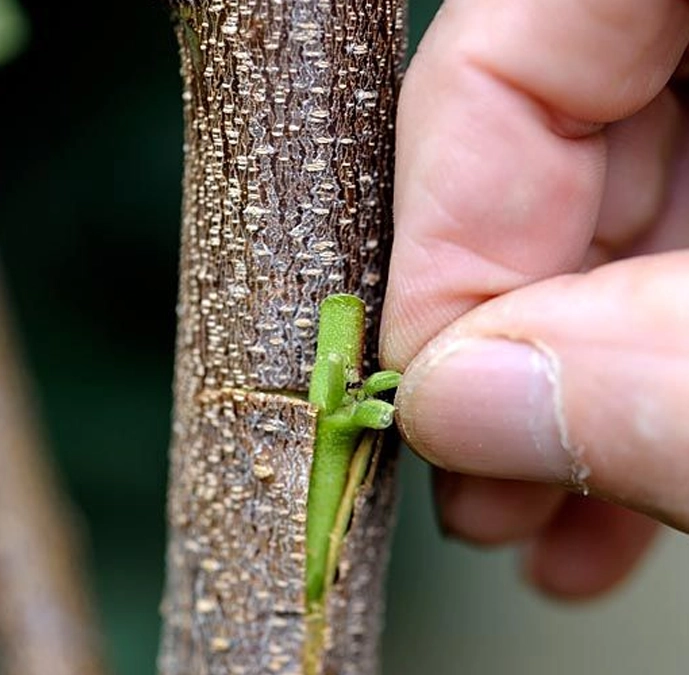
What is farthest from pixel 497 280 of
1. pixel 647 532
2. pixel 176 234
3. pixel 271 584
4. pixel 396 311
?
pixel 176 234

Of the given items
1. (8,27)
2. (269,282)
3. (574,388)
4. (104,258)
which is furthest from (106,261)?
(574,388)

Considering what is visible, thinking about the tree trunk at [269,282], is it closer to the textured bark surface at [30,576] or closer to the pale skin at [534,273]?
the pale skin at [534,273]

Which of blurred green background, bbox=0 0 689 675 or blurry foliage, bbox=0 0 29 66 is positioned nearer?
blurry foliage, bbox=0 0 29 66

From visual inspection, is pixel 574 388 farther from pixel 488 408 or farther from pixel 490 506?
pixel 490 506

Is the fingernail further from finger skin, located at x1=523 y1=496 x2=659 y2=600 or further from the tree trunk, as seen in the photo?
finger skin, located at x1=523 y1=496 x2=659 y2=600

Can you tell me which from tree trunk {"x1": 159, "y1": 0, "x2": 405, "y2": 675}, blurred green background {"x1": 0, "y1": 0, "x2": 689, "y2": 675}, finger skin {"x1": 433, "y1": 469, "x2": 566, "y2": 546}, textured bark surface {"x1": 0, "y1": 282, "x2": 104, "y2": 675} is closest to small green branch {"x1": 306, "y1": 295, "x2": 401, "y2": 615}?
tree trunk {"x1": 159, "y1": 0, "x2": 405, "y2": 675}
